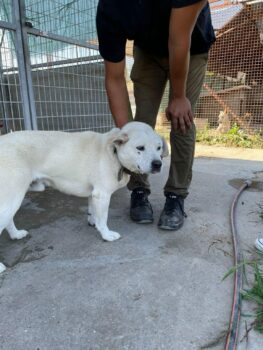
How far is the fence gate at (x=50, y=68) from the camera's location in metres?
2.81

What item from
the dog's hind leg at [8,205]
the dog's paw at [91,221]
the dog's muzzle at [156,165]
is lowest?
the dog's paw at [91,221]

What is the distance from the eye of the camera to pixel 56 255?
6.04 ft

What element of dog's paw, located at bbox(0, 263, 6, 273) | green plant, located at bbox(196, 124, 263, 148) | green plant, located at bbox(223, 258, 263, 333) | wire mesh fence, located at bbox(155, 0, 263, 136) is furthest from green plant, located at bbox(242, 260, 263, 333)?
wire mesh fence, located at bbox(155, 0, 263, 136)

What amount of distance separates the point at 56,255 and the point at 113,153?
2.32 feet

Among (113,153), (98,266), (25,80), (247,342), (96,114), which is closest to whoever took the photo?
(247,342)

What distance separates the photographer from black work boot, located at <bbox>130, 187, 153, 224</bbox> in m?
2.26

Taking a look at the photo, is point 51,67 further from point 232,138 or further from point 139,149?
point 232,138

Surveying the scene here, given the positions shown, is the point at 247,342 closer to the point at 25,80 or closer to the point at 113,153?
the point at 113,153

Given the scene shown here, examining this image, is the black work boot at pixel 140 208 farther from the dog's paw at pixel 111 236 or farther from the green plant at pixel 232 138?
the green plant at pixel 232 138

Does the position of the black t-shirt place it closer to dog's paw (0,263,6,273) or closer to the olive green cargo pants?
the olive green cargo pants

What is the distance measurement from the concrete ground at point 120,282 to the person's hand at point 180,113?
0.72 m

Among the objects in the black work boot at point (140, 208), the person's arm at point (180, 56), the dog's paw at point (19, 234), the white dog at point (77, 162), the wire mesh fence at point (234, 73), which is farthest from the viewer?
the wire mesh fence at point (234, 73)

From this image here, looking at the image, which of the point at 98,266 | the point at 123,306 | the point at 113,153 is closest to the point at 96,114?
the point at 113,153

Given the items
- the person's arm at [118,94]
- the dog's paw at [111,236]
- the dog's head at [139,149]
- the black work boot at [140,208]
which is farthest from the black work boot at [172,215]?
the person's arm at [118,94]
